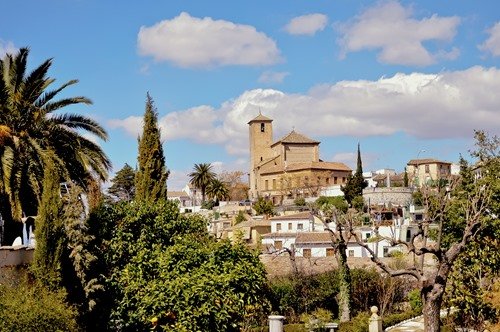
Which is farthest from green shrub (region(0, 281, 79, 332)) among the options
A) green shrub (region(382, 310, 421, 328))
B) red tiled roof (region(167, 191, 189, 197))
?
red tiled roof (region(167, 191, 189, 197))

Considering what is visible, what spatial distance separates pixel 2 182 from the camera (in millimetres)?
14875

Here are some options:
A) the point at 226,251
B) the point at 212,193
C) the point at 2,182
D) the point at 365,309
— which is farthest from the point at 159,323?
the point at 212,193

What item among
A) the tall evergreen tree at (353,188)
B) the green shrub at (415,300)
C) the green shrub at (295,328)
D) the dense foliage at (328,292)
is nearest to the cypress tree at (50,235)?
the green shrub at (295,328)

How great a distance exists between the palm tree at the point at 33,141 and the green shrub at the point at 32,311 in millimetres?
3870

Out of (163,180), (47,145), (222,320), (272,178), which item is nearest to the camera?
(222,320)

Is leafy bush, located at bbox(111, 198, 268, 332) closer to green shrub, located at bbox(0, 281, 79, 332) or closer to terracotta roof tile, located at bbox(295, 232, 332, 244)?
green shrub, located at bbox(0, 281, 79, 332)

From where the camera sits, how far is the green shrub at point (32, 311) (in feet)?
33.3

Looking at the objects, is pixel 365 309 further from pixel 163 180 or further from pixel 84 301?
pixel 84 301

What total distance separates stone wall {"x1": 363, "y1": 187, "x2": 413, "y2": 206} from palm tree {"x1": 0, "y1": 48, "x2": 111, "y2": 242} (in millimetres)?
60164

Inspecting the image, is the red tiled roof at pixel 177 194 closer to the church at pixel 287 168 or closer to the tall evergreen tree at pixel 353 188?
the church at pixel 287 168

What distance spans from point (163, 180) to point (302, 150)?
86776mm

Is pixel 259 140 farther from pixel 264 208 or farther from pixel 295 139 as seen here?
pixel 264 208

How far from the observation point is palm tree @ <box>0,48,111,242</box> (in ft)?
49.8

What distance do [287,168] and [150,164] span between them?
8022 cm
